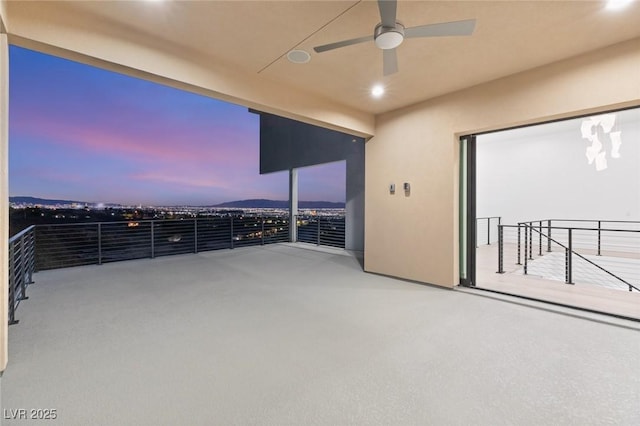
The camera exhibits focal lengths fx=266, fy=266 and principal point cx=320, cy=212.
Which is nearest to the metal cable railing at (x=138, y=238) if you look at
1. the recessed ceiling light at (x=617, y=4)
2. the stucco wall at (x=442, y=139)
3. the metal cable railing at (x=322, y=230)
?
the metal cable railing at (x=322, y=230)

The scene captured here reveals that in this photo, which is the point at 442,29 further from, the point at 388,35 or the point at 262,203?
the point at 262,203

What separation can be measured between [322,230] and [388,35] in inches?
221

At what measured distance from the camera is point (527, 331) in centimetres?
228

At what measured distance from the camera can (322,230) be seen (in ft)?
23.7

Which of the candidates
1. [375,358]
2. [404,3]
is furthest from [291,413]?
[404,3]

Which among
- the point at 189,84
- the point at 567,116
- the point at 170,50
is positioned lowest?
the point at 567,116

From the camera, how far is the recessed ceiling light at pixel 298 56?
2510 millimetres

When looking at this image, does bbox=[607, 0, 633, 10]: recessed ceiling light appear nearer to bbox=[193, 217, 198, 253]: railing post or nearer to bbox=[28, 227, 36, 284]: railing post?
bbox=[28, 227, 36, 284]: railing post

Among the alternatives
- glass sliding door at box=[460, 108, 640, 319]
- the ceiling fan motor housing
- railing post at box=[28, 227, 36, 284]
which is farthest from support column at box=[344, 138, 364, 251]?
railing post at box=[28, 227, 36, 284]

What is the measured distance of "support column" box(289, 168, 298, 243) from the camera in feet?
25.8

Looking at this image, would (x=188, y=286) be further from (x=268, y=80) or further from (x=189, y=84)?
(x=268, y=80)

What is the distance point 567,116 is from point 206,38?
3.56 metres

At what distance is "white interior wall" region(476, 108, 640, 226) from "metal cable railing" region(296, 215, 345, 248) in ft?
12.7

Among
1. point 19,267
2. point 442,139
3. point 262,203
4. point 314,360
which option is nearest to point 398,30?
point 442,139
